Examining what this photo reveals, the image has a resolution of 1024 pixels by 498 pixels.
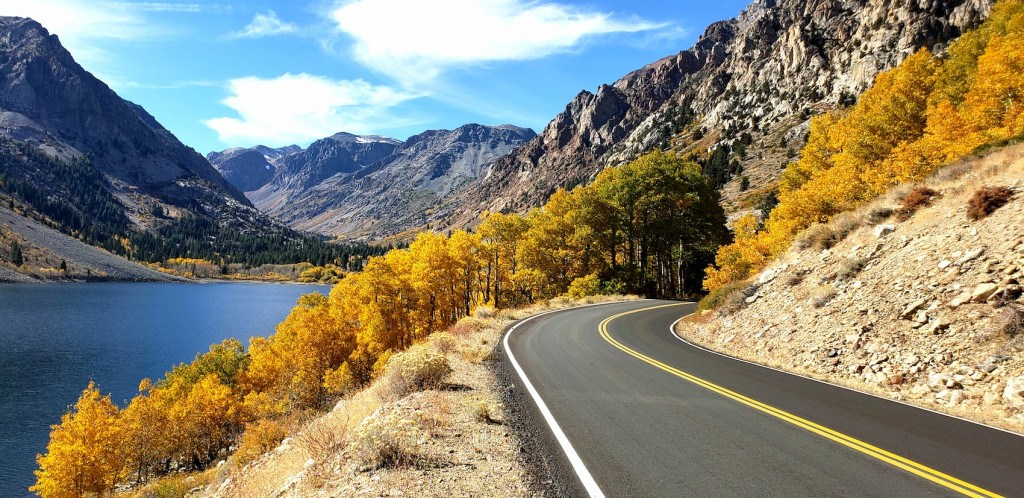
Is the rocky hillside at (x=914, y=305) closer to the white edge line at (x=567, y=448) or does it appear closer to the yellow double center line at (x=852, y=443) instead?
the yellow double center line at (x=852, y=443)

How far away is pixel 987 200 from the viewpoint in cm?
1300

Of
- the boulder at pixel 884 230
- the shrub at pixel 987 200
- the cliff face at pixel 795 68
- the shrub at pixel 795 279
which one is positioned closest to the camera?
the shrub at pixel 987 200

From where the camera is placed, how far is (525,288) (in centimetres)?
4716

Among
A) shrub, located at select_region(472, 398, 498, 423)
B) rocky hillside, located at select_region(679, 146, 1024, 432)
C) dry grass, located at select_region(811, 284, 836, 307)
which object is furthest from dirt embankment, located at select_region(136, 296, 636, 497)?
dry grass, located at select_region(811, 284, 836, 307)

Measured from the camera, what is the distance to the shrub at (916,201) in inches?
634

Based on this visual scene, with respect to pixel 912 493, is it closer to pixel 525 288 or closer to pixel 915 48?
pixel 525 288

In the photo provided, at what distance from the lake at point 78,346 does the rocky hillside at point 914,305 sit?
4110cm

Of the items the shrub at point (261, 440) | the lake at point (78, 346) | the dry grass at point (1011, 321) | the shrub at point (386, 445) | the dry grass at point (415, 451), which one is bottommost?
the lake at point (78, 346)

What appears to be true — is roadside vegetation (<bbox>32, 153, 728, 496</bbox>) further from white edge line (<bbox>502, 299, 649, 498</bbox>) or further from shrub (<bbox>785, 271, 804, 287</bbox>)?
white edge line (<bbox>502, 299, 649, 498</bbox>)

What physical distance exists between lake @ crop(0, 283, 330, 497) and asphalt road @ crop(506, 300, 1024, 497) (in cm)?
3696

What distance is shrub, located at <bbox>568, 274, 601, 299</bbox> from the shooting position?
133 feet

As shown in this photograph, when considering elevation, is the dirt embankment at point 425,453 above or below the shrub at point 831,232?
below

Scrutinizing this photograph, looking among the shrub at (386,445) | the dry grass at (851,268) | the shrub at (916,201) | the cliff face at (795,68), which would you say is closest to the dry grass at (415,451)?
the shrub at (386,445)

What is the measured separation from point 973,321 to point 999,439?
4522 millimetres
